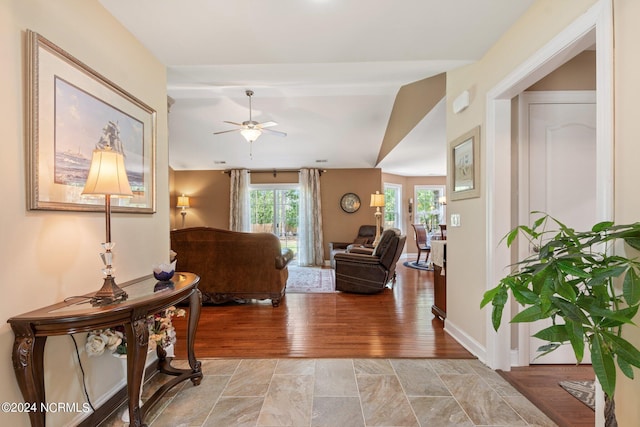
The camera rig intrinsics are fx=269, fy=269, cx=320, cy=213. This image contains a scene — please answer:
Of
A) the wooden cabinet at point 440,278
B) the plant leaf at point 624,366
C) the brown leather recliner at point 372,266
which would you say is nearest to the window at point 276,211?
the brown leather recliner at point 372,266

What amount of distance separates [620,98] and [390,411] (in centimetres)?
200

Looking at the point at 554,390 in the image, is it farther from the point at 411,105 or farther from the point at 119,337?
the point at 411,105

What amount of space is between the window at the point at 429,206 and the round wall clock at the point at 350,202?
6.84 ft

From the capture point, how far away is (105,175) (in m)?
1.31

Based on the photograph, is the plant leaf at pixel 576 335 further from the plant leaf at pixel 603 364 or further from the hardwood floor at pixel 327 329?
the hardwood floor at pixel 327 329

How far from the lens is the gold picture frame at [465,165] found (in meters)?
2.25

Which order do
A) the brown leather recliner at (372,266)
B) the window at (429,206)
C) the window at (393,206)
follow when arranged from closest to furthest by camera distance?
the brown leather recliner at (372,266) → the window at (393,206) → the window at (429,206)

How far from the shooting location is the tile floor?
1600mm

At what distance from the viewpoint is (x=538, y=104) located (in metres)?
2.10

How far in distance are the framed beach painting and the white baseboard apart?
9.43 feet

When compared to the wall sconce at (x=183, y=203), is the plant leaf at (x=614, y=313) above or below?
below

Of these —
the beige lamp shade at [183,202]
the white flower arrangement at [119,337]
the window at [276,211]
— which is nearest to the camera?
the white flower arrangement at [119,337]

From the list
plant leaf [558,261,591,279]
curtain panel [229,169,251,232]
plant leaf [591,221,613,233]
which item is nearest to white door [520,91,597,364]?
plant leaf [591,221,613,233]

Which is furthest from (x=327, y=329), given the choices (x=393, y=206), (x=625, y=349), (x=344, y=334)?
(x=393, y=206)
